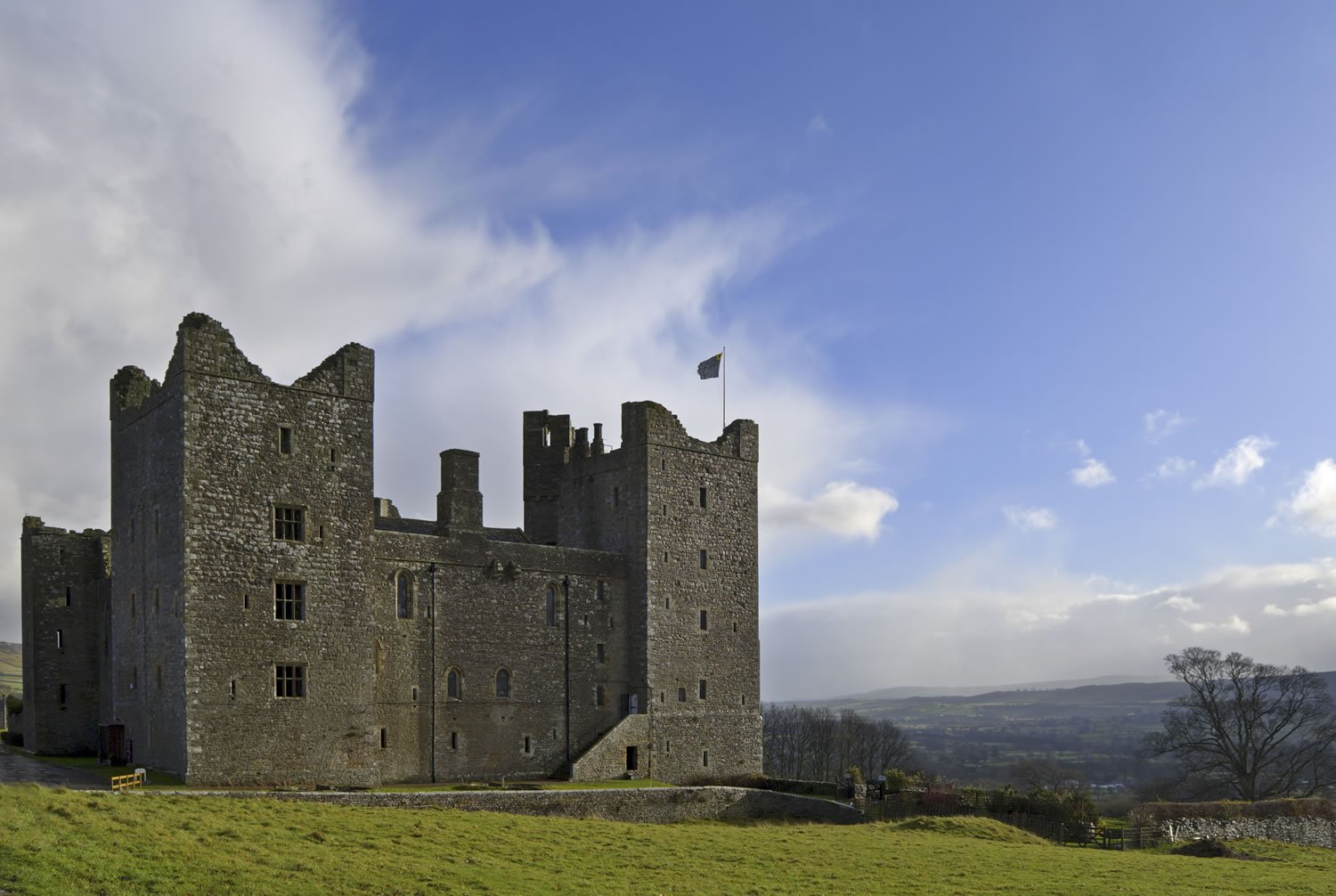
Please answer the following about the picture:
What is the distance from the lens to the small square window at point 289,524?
1559 inches

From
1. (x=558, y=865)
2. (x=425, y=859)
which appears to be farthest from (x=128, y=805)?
(x=558, y=865)

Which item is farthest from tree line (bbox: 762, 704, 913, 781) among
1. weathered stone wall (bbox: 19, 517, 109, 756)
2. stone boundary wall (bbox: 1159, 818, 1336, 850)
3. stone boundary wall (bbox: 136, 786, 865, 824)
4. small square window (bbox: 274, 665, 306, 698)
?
small square window (bbox: 274, 665, 306, 698)

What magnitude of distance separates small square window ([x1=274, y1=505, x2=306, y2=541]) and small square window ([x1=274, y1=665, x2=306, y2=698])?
14.1 ft

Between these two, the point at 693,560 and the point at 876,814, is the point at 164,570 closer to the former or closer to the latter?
the point at 693,560

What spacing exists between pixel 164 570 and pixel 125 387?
847 cm

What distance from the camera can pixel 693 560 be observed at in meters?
52.3

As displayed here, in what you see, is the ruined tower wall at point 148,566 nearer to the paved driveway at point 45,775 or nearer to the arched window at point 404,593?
the paved driveway at point 45,775

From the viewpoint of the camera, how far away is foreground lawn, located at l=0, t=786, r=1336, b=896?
77.1ft

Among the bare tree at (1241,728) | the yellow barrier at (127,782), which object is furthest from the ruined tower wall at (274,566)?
the bare tree at (1241,728)

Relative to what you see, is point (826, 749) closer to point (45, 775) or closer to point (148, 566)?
point (148, 566)

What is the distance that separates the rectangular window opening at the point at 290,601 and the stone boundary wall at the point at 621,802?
6070mm

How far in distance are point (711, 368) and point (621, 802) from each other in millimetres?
20348

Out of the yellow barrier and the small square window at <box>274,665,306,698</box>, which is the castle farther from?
the yellow barrier

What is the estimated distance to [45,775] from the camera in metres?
38.2
